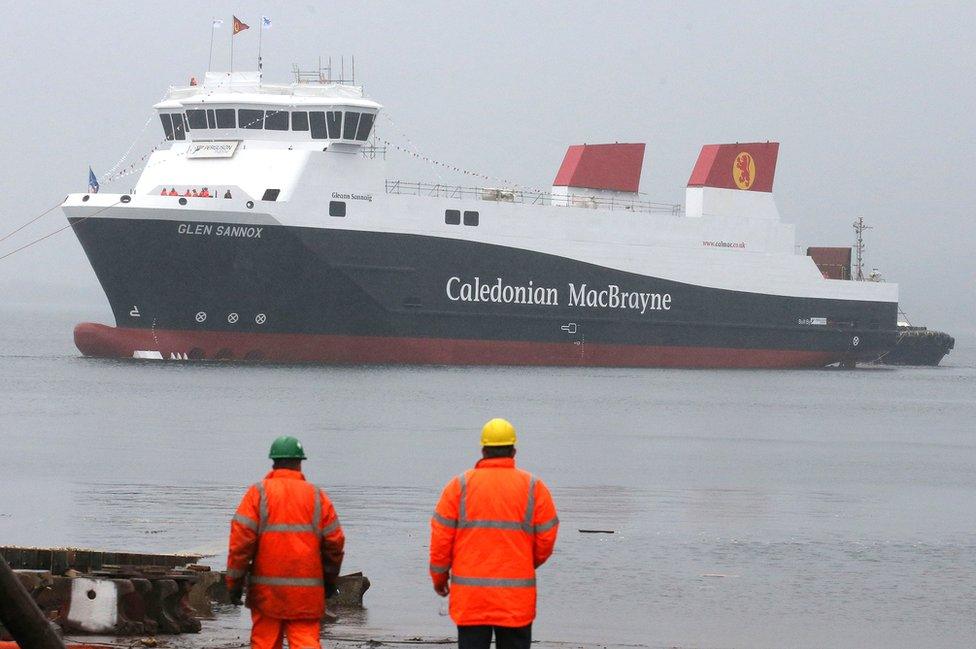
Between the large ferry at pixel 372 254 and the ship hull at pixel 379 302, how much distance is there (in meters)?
0.04

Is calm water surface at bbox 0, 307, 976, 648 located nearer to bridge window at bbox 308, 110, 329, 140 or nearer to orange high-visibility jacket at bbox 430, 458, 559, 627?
orange high-visibility jacket at bbox 430, 458, 559, 627

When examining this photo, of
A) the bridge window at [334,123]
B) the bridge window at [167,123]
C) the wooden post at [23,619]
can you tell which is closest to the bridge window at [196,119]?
the bridge window at [167,123]

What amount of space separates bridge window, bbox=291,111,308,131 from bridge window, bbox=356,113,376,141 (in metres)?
1.19

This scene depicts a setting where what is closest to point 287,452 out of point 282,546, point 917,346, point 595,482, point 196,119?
point 282,546

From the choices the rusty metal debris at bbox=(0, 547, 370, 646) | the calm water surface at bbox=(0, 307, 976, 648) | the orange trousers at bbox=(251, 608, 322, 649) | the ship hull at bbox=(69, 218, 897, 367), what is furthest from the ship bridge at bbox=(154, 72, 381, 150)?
the orange trousers at bbox=(251, 608, 322, 649)

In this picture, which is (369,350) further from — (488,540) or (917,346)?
(917,346)

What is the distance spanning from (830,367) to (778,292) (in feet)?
16.2

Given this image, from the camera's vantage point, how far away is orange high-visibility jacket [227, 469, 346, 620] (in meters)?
5.95

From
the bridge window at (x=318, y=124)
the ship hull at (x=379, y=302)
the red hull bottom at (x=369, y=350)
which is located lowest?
the red hull bottom at (x=369, y=350)

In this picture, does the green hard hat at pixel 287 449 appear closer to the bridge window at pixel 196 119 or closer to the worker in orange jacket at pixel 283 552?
the worker in orange jacket at pixel 283 552

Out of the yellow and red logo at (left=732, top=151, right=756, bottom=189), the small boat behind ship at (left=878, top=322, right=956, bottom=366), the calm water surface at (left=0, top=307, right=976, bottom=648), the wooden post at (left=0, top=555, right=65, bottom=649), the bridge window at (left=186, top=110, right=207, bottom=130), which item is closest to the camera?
the wooden post at (left=0, top=555, right=65, bottom=649)

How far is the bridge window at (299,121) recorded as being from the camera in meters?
33.8

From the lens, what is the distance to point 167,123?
115 ft

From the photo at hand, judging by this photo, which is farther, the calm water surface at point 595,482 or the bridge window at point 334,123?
the bridge window at point 334,123
